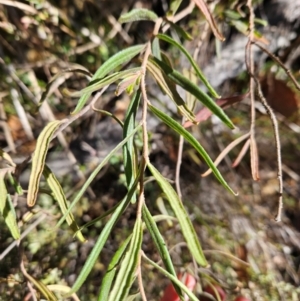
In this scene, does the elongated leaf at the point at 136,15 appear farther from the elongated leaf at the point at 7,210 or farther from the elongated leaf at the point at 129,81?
the elongated leaf at the point at 7,210

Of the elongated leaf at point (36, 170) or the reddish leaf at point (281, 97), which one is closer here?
the elongated leaf at point (36, 170)

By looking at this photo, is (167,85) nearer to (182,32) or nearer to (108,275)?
(182,32)

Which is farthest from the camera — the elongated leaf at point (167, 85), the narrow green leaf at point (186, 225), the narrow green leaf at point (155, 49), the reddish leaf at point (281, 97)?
the reddish leaf at point (281, 97)

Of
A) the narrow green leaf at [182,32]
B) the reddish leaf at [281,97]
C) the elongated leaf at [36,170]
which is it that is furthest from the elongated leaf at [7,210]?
the reddish leaf at [281,97]

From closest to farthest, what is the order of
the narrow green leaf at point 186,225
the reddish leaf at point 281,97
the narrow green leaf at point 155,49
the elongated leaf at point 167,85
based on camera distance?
the narrow green leaf at point 186,225, the elongated leaf at point 167,85, the narrow green leaf at point 155,49, the reddish leaf at point 281,97

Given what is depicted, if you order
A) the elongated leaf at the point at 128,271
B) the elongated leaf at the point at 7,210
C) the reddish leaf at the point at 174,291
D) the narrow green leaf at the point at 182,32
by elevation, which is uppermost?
the narrow green leaf at the point at 182,32

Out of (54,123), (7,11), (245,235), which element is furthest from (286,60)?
(54,123)

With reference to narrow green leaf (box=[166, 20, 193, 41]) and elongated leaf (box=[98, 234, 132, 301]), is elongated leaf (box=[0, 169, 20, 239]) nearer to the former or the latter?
elongated leaf (box=[98, 234, 132, 301])

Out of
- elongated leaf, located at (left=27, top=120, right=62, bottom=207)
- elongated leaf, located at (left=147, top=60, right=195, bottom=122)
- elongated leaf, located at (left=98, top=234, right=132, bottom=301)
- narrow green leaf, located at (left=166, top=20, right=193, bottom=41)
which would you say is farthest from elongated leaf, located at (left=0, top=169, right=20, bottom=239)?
narrow green leaf, located at (left=166, top=20, right=193, bottom=41)
